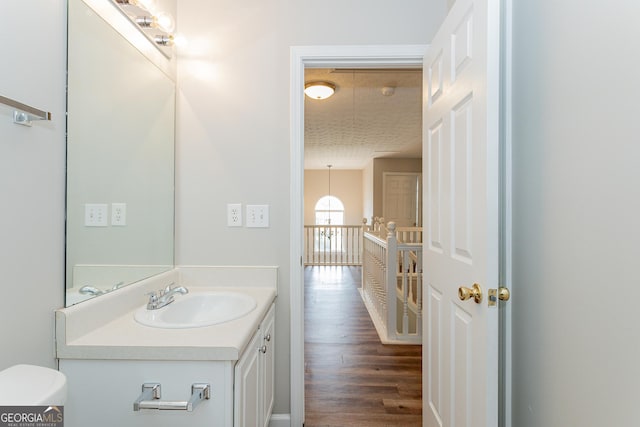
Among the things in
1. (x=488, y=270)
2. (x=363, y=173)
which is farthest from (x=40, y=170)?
(x=363, y=173)

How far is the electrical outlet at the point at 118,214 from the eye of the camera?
1.34 meters

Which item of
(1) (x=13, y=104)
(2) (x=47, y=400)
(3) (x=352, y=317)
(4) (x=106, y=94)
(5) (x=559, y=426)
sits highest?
(4) (x=106, y=94)

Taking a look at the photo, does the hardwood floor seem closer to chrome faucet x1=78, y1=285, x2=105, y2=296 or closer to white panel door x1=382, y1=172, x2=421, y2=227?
chrome faucet x1=78, y1=285, x2=105, y2=296

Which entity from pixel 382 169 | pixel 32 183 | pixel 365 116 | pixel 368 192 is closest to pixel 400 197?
pixel 382 169

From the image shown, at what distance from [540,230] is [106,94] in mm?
1670

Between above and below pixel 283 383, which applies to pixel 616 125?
above

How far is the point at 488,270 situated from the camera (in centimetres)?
104

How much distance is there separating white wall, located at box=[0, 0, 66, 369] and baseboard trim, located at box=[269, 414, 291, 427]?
3.77 feet

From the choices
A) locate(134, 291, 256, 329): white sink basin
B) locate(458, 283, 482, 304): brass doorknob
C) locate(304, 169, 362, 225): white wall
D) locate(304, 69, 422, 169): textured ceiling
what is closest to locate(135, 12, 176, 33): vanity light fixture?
locate(134, 291, 256, 329): white sink basin

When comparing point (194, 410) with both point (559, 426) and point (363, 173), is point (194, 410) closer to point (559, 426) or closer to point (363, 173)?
point (559, 426)

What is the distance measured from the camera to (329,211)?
392 inches

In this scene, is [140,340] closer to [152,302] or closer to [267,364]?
[152,302]

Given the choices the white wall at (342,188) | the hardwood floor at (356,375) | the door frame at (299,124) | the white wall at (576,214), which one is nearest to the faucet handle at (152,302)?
the door frame at (299,124)

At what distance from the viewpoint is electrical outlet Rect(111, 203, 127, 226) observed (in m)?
1.34
